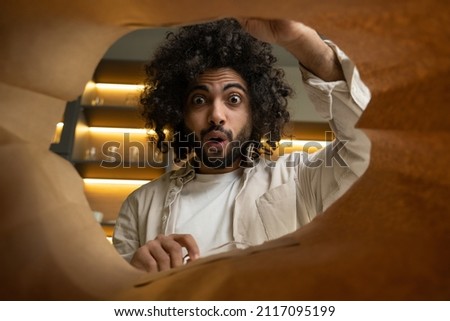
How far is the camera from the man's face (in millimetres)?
1056

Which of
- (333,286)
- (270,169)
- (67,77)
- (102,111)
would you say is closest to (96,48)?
(67,77)

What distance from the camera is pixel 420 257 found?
0.16 m

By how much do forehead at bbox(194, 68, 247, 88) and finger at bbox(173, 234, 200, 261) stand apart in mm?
620

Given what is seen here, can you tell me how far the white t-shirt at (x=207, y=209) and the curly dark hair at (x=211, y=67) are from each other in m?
0.16

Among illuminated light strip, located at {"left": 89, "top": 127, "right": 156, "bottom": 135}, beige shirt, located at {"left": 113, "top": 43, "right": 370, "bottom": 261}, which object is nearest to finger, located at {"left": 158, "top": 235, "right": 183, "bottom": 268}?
beige shirt, located at {"left": 113, "top": 43, "right": 370, "bottom": 261}

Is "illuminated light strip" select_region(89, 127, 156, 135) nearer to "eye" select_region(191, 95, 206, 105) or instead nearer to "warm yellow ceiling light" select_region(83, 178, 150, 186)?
"warm yellow ceiling light" select_region(83, 178, 150, 186)

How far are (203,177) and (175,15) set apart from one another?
922mm

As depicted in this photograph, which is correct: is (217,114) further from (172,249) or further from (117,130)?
(117,130)

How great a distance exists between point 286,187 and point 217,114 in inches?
8.3

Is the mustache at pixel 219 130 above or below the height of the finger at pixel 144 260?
above

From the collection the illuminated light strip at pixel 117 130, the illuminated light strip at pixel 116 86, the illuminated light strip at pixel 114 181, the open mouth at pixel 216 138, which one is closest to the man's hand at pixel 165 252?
the open mouth at pixel 216 138

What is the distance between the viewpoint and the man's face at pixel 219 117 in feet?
3.46

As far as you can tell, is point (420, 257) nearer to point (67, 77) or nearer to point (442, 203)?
point (442, 203)

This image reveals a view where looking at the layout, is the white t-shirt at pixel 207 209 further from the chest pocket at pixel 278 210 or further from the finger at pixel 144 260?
the finger at pixel 144 260
